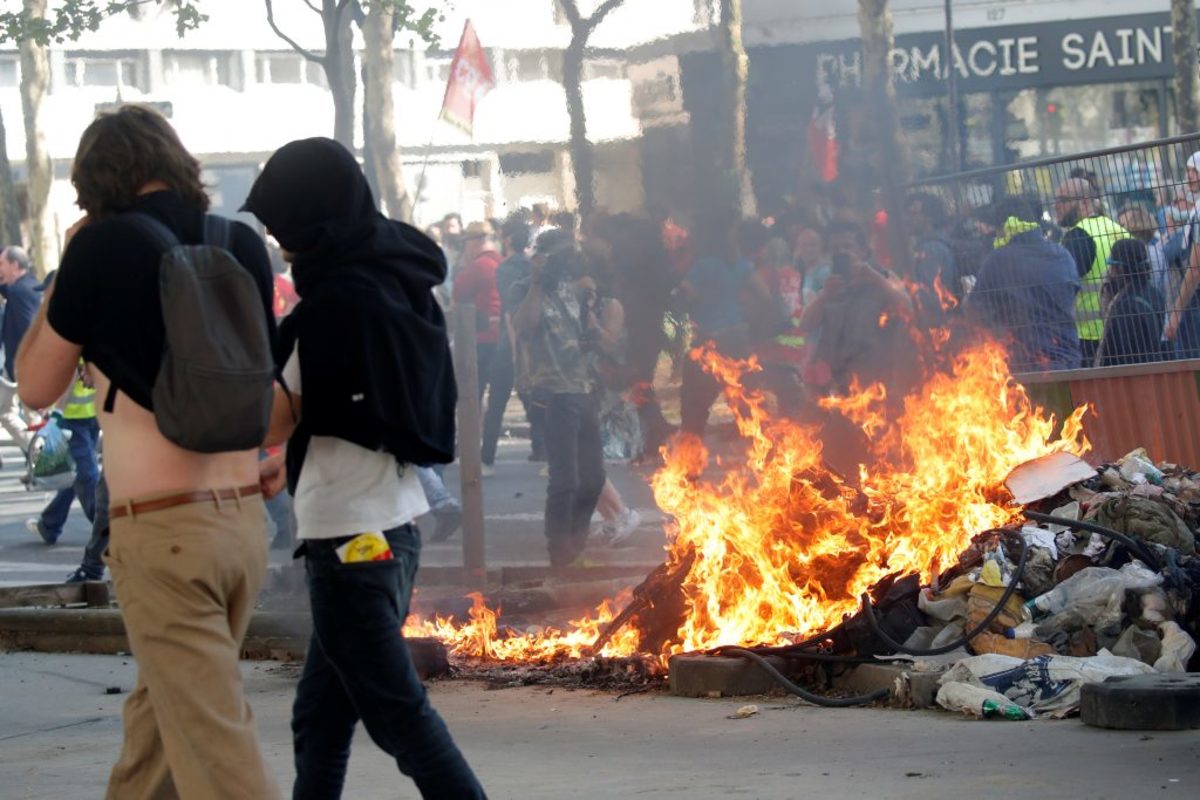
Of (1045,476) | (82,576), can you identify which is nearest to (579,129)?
(1045,476)

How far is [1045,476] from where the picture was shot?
7848mm

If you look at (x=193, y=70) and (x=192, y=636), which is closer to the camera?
(x=192, y=636)

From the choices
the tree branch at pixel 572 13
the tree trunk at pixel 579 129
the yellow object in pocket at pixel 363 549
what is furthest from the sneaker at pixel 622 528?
the yellow object in pocket at pixel 363 549

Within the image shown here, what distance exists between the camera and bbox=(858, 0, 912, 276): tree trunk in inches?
434

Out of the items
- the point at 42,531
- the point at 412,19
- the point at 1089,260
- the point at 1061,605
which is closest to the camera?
the point at 1061,605

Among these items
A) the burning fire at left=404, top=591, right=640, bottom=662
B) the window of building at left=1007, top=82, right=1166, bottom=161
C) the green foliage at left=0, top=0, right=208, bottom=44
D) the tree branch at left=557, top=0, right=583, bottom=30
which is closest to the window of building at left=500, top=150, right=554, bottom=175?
the tree branch at left=557, top=0, right=583, bottom=30

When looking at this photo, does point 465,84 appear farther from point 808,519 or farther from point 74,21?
point 808,519

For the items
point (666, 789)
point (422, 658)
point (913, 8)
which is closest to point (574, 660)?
point (422, 658)

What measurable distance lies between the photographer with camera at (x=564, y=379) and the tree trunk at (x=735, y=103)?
3.17 ft

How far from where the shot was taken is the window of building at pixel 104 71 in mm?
46156

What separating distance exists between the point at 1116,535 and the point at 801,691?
145 centimetres

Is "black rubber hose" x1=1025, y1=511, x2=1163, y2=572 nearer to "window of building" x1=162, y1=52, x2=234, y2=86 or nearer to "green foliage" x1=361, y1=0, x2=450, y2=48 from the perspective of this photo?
"green foliage" x1=361, y1=0, x2=450, y2=48

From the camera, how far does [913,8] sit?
17031 mm

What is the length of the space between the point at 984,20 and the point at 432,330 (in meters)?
19.8
